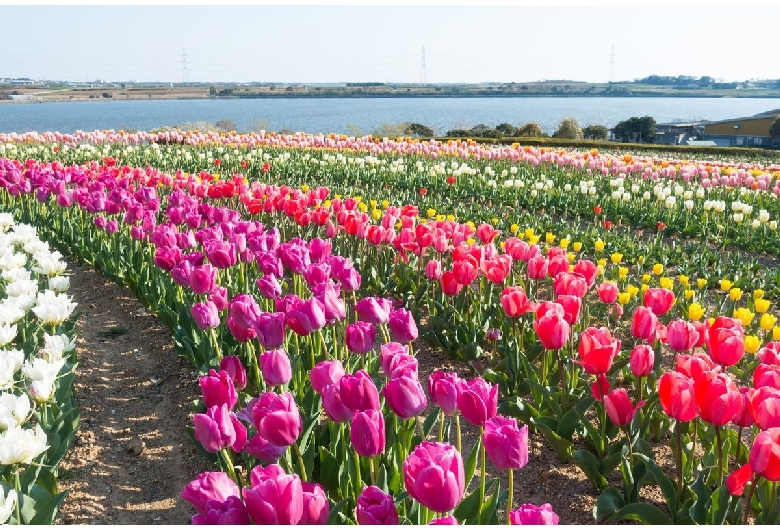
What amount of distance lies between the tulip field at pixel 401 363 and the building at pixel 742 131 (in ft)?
156

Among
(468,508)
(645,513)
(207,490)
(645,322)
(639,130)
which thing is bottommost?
(645,513)

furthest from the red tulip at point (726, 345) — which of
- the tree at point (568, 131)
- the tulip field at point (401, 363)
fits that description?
the tree at point (568, 131)

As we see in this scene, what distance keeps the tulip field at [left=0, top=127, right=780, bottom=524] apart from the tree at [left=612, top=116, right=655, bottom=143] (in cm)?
4196

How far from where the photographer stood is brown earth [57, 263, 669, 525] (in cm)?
331

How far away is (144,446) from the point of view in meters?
3.89

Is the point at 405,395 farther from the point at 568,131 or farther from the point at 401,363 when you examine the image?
the point at 568,131

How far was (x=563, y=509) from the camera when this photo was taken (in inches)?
129

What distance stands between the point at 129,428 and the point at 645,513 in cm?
295

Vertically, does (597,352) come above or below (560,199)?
above

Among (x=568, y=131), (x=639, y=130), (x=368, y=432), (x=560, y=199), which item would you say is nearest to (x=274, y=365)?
(x=368, y=432)

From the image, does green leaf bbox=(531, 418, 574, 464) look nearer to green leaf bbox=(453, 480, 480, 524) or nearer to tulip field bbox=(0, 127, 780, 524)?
tulip field bbox=(0, 127, 780, 524)

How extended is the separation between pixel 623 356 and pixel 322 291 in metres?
2.07

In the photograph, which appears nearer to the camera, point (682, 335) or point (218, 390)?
point (218, 390)

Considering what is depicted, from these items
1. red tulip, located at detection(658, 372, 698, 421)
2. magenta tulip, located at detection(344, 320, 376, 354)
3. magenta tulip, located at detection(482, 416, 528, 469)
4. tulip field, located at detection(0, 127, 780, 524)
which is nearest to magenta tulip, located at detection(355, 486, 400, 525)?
tulip field, located at detection(0, 127, 780, 524)
